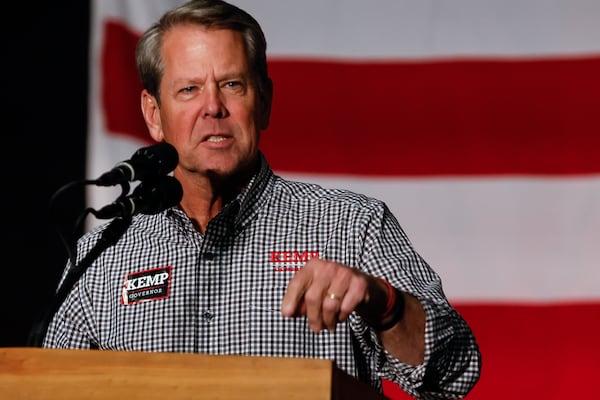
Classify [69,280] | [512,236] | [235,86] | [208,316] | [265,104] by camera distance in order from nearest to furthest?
[69,280], [208,316], [235,86], [265,104], [512,236]

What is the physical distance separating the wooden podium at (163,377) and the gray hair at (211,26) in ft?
3.08

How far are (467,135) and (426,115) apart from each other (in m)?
0.14

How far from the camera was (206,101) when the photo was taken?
2.07 meters

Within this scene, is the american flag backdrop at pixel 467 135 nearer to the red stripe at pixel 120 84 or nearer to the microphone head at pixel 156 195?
the red stripe at pixel 120 84

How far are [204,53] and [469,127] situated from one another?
1404 mm

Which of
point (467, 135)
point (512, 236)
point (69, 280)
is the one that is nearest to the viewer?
point (69, 280)

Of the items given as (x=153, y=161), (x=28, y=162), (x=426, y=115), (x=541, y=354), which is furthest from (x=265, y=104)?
(x=541, y=354)

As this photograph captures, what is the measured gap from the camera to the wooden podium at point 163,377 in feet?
4.09

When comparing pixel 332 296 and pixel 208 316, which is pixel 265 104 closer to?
pixel 208 316

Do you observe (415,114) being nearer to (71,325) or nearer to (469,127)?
(469,127)

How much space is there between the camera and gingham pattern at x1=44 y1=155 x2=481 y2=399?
1.92 meters

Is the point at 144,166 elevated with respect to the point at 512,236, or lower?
elevated

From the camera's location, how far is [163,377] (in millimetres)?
1278

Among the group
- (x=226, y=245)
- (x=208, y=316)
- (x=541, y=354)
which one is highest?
(x=226, y=245)
